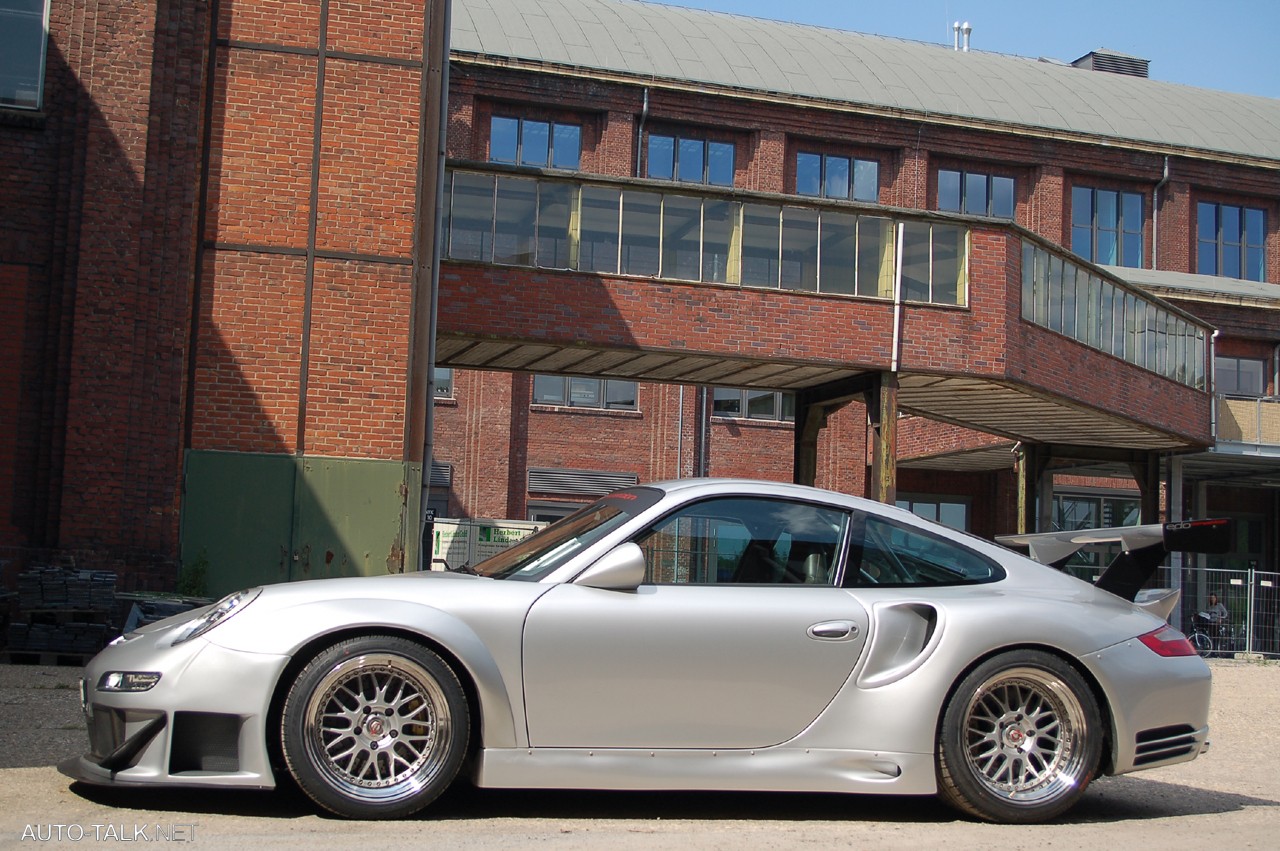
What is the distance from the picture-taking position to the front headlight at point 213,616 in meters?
4.83

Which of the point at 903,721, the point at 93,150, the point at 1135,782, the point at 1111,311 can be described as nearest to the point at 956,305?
the point at 1111,311

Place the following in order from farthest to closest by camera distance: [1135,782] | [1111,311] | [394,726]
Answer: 1. [1111,311]
2. [1135,782]
3. [394,726]

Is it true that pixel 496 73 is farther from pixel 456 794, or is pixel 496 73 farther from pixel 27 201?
pixel 456 794

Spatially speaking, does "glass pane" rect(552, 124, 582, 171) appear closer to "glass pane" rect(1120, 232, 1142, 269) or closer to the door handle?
"glass pane" rect(1120, 232, 1142, 269)

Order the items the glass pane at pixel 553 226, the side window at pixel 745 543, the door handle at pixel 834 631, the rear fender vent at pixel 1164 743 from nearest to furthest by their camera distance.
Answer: the door handle at pixel 834 631
the side window at pixel 745 543
the rear fender vent at pixel 1164 743
the glass pane at pixel 553 226

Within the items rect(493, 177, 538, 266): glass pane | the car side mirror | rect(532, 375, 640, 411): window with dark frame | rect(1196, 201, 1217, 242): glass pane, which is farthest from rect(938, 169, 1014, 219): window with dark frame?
the car side mirror

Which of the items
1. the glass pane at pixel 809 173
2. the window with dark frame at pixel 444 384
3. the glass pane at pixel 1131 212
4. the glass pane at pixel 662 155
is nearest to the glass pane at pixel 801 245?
the glass pane at pixel 662 155

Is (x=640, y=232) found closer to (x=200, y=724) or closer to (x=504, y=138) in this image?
(x=504, y=138)

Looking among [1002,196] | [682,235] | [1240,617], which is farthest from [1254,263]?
[682,235]

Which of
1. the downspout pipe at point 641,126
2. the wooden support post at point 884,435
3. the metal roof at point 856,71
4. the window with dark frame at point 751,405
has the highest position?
the metal roof at point 856,71

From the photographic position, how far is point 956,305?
22.1m

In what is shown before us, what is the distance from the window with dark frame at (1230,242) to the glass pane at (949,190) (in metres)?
7.73

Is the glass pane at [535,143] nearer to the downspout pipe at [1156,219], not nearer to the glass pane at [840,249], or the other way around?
the glass pane at [840,249]

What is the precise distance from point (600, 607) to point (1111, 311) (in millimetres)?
23224
